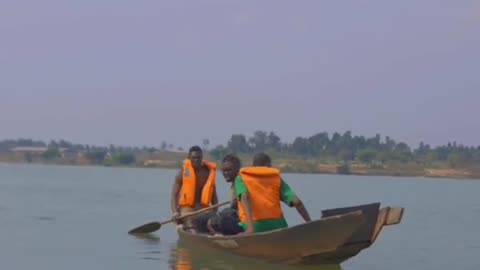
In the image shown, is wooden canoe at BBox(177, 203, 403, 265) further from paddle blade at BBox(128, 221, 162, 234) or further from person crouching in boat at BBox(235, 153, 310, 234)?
paddle blade at BBox(128, 221, 162, 234)

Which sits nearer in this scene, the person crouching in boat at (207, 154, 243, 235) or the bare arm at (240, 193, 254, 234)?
the bare arm at (240, 193, 254, 234)

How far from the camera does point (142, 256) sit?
567 inches

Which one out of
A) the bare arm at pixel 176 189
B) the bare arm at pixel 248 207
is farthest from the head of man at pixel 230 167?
the bare arm at pixel 176 189

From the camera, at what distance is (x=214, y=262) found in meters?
13.3

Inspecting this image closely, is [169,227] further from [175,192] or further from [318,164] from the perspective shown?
[318,164]

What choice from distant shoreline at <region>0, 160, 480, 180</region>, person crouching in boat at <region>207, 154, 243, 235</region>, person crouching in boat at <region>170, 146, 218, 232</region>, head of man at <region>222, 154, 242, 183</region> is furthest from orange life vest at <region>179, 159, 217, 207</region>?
distant shoreline at <region>0, 160, 480, 180</region>

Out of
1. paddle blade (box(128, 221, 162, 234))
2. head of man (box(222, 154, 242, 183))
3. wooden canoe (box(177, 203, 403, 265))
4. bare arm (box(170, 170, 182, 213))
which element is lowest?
paddle blade (box(128, 221, 162, 234))

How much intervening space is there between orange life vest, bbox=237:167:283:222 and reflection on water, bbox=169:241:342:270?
2.34 feet

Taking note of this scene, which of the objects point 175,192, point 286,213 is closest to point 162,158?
point 286,213

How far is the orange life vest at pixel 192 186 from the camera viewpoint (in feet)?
48.0

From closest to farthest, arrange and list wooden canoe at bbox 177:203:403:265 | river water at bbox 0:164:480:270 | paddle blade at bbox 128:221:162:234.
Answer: wooden canoe at bbox 177:203:403:265 → river water at bbox 0:164:480:270 → paddle blade at bbox 128:221:162:234

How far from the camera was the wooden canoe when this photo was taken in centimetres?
1129

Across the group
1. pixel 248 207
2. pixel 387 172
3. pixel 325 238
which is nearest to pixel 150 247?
pixel 248 207

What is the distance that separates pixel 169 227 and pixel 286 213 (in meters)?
6.38
